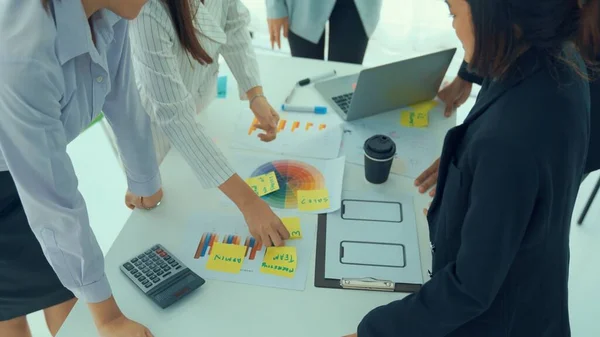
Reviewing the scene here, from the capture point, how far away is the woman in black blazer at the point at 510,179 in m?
0.69

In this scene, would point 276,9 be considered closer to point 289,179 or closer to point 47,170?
point 289,179

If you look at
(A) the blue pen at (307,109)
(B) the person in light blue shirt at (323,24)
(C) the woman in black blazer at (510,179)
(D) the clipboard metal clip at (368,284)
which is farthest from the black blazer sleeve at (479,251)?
(B) the person in light blue shirt at (323,24)

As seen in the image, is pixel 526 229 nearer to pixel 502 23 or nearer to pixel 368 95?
Answer: pixel 502 23

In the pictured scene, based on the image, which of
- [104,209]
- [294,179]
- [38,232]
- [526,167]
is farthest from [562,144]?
[104,209]

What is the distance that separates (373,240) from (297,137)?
0.42 meters

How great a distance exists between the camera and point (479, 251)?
2.48ft

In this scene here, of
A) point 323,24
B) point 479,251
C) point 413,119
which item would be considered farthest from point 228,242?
point 323,24

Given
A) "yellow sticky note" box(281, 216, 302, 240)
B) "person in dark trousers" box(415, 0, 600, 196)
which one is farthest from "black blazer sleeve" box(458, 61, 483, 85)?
"yellow sticky note" box(281, 216, 302, 240)

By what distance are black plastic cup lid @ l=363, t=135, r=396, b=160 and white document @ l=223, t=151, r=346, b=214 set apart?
112 millimetres

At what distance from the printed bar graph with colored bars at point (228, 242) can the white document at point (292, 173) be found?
0.11m

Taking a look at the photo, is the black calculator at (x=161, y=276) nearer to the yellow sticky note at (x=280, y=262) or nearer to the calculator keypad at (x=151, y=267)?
the calculator keypad at (x=151, y=267)

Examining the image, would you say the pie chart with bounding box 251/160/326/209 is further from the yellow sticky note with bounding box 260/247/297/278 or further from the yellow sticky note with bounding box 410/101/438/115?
the yellow sticky note with bounding box 410/101/438/115

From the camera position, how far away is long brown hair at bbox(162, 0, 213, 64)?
107 cm

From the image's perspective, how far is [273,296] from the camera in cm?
100
